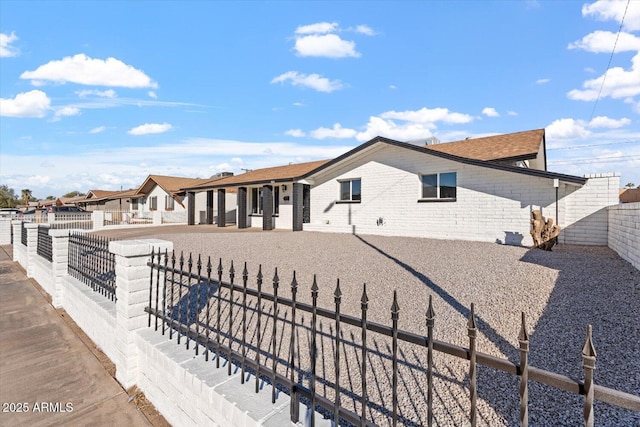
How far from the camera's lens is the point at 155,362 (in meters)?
3.38

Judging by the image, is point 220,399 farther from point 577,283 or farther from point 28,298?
point 28,298

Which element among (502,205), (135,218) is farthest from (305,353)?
(135,218)

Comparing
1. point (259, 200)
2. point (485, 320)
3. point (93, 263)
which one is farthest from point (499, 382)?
point (259, 200)

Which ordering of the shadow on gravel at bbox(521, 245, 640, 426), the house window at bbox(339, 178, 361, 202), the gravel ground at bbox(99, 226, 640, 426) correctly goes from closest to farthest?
the shadow on gravel at bbox(521, 245, 640, 426) → the gravel ground at bbox(99, 226, 640, 426) → the house window at bbox(339, 178, 361, 202)

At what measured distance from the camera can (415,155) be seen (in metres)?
14.1

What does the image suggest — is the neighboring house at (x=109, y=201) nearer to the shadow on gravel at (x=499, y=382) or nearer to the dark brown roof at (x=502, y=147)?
the dark brown roof at (x=502, y=147)

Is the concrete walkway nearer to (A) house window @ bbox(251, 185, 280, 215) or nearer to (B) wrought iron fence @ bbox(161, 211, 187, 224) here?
(A) house window @ bbox(251, 185, 280, 215)

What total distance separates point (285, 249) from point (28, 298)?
6.60 meters

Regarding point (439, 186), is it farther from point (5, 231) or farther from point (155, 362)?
point (5, 231)

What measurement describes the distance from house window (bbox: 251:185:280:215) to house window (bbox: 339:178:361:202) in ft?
17.2

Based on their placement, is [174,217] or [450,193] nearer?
[450,193]

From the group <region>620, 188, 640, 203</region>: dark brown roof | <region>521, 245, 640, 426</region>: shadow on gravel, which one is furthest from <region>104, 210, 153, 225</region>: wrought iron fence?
<region>620, 188, 640, 203</region>: dark brown roof

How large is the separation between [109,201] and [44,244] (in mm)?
38699

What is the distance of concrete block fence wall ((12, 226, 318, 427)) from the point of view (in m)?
2.44
